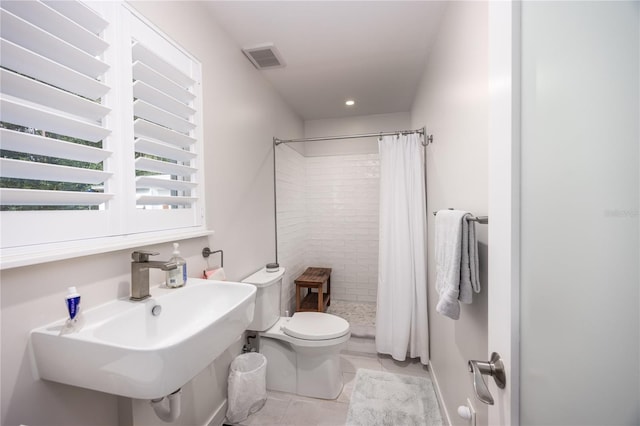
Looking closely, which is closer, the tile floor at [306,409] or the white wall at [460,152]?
the white wall at [460,152]

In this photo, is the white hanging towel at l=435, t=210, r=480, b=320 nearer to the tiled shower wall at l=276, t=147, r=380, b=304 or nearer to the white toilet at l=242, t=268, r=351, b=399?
the white toilet at l=242, t=268, r=351, b=399

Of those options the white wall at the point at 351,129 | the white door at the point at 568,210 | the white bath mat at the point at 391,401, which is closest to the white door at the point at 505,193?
the white door at the point at 568,210

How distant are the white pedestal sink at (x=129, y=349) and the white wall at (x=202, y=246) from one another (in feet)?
0.21

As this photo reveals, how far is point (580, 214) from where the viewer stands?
18.7 inches

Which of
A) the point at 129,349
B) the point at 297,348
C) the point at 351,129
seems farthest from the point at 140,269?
the point at 351,129

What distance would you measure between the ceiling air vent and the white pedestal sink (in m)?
1.80

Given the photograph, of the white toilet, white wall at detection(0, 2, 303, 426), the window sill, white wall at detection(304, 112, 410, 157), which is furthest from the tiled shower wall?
the window sill

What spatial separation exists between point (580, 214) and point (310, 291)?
9.59ft

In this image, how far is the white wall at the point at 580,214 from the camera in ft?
1.41

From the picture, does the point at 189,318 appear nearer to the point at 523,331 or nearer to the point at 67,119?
the point at 67,119

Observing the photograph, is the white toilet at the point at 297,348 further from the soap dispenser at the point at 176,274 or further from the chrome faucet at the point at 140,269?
the chrome faucet at the point at 140,269

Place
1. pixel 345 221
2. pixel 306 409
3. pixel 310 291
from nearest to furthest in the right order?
pixel 306 409
pixel 310 291
pixel 345 221

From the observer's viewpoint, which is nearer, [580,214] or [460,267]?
[580,214]

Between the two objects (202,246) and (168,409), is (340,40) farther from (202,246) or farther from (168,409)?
(168,409)
